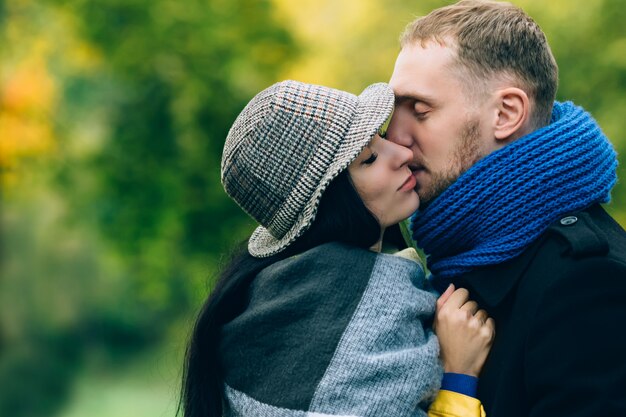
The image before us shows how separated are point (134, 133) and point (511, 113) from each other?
11697 mm

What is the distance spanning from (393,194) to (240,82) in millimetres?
11248

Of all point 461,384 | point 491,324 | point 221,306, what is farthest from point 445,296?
point 221,306

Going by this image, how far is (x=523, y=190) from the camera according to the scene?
2.65m

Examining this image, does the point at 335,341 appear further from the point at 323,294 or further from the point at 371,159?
the point at 371,159

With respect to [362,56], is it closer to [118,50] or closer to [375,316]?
[118,50]

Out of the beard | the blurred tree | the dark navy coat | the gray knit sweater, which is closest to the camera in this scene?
the dark navy coat

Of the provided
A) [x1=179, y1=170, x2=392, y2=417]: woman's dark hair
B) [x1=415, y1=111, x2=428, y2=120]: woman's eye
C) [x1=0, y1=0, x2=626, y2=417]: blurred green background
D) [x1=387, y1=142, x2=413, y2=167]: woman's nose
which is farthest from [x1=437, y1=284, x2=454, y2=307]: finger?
[x1=0, y1=0, x2=626, y2=417]: blurred green background

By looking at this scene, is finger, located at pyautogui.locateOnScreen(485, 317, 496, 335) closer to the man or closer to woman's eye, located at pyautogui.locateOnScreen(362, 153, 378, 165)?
the man

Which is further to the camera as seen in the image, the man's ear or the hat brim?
the man's ear

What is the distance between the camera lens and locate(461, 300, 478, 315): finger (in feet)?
8.98

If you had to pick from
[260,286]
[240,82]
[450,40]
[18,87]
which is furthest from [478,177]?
[18,87]

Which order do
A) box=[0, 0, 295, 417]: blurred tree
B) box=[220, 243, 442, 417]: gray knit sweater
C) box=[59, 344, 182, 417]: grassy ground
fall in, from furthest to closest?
box=[59, 344, 182, 417]: grassy ground < box=[0, 0, 295, 417]: blurred tree < box=[220, 243, 442, 417]: gray knit sweater

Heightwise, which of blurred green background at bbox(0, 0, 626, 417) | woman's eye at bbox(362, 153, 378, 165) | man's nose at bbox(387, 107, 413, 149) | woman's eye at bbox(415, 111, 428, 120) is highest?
woman's eye at bbox(415, 111, 428, 120)

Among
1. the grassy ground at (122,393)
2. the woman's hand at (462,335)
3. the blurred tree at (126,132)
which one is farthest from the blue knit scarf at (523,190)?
the grassy ground at (122,393)
